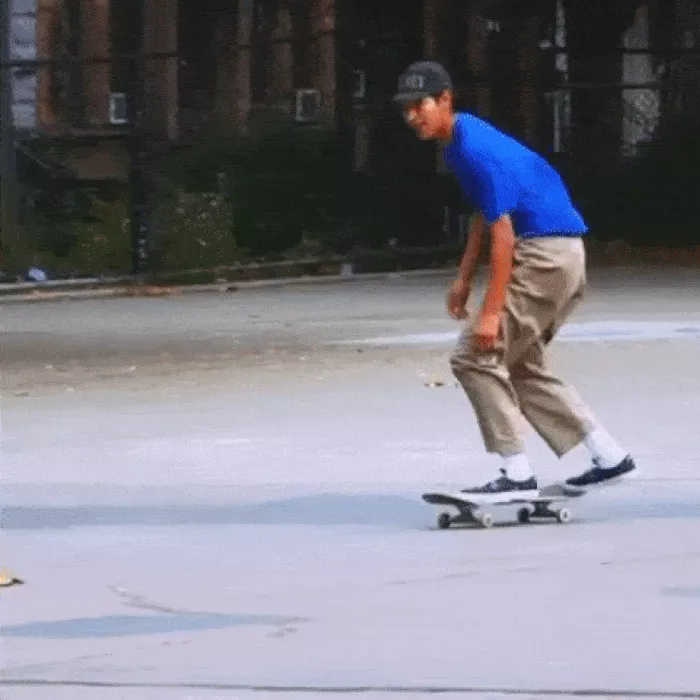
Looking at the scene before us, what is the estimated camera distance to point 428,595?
340 inches

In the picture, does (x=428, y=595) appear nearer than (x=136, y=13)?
Yes

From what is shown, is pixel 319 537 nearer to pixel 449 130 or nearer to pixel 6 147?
pixel 449 130

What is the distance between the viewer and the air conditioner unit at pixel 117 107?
25.5 metres

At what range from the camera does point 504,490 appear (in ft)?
34.6

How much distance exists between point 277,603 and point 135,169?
17424 millimetres

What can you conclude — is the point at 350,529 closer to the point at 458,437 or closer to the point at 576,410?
the point at 576,410

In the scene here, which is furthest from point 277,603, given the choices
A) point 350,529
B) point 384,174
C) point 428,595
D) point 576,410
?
point 384,174

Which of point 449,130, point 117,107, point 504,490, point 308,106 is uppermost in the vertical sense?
point 449,130

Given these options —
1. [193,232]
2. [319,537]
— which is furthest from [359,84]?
[319,537]

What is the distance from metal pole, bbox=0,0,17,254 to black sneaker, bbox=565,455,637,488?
14.1m

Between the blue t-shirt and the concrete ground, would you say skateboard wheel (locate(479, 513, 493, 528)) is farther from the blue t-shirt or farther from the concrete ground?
the blue t-shirt

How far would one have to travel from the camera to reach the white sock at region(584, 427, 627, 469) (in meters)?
11.0

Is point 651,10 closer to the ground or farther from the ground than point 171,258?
farther from the ground

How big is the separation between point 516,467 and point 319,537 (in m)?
0.92
